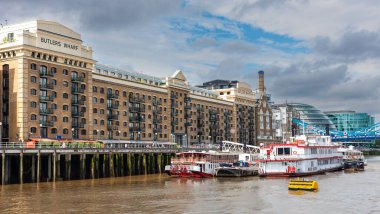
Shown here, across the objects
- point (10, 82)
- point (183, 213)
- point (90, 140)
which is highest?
point (10, 82)

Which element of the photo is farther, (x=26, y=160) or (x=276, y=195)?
(x=26, y=160)

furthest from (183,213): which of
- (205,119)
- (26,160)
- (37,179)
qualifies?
(205,119)

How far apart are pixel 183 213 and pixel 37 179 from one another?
3788cm

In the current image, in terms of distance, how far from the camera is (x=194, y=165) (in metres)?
94.9

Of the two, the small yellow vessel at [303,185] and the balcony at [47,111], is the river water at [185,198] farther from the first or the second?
the balcony at [47,111]

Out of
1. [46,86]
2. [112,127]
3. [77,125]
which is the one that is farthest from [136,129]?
[46,86]

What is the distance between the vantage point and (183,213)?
4812cm

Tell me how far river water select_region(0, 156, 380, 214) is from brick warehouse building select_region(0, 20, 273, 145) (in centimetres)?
2101

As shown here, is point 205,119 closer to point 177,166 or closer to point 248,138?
point 248,138

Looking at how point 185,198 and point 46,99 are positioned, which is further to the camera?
point 46,99

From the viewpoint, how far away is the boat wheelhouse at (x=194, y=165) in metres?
94.4

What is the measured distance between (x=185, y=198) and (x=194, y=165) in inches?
1370

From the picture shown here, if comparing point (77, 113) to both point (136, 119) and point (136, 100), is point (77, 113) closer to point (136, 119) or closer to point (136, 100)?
point (136, 119)

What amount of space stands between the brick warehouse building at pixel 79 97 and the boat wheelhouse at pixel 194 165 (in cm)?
2107
